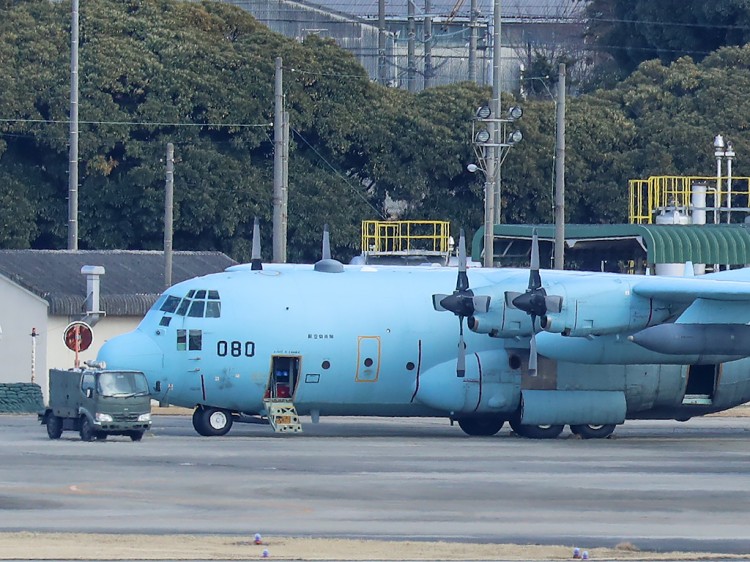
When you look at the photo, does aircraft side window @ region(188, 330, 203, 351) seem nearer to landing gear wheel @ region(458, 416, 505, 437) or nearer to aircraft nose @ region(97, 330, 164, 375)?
aircraft nose @ region(97, 330, 164, 375)

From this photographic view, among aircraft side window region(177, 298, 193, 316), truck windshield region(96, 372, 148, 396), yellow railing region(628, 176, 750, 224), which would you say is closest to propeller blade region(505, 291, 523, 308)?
aircraft side window region(177, 298, 193, 316)

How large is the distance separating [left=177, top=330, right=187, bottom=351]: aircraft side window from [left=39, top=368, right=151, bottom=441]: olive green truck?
3.47ft

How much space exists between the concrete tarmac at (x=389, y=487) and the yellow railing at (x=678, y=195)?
1885cm

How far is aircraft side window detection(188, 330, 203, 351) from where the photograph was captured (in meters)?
31.9

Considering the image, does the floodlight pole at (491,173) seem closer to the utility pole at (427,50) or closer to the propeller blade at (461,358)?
the propeller blade at (461,358)

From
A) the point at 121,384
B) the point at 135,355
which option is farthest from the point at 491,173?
the point at 121,384

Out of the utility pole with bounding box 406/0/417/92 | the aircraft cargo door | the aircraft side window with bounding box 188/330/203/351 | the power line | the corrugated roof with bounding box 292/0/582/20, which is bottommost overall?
the aircraft cargo door

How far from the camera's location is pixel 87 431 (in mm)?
31250

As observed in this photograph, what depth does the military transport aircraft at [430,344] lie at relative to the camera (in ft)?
104

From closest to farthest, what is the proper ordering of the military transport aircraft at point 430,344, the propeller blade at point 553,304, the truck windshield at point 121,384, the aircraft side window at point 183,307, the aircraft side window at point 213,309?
the truck windshield at point 121,384 < the propeller blade at point 553,304 < the military transport aircraft at point 430,344 < the aircraft side window at point 213,309 < the aircraft side window at point 183,307

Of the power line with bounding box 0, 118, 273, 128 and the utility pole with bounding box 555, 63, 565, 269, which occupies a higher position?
the power line with bounding box 0, 118, 273, 128

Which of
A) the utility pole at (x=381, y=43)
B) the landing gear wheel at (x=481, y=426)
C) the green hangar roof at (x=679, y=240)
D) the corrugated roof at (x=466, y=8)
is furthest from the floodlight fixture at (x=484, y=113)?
the corrugated roof at (x=466, y=8)

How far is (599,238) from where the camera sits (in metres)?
49.9

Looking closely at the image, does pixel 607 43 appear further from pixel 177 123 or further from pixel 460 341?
pixel 460 341
